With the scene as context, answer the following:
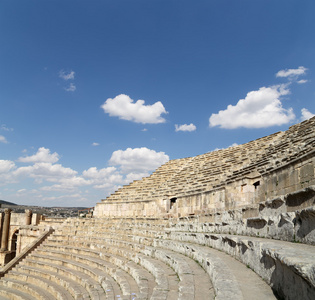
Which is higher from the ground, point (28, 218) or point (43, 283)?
point (28, 218)

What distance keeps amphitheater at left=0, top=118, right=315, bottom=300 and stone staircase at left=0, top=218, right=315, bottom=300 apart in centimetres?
2

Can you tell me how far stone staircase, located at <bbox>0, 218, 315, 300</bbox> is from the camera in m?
3.01

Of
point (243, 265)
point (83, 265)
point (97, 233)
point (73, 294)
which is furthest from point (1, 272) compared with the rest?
point (243, 265)

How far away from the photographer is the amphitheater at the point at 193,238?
11.6 ft

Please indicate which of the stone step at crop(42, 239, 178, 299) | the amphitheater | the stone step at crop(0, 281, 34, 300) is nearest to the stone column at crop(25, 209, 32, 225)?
the amphitheater

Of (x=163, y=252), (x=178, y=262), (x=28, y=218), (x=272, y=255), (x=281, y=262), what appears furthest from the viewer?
(x=28, y=218)

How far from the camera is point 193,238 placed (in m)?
8.16

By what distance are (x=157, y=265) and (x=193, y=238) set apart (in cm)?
182

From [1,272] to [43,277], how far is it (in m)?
3.35

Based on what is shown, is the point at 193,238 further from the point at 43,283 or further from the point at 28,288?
the point at 28,288

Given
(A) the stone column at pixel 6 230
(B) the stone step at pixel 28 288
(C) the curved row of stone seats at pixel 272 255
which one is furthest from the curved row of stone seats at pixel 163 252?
(A) the stone column at pixel 6 230

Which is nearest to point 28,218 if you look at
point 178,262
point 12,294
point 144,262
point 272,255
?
point 12,294

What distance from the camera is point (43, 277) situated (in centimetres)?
1182

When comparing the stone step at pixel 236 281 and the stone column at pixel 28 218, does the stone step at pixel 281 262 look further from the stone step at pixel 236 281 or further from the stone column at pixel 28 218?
the stone column at pixel 28 218
